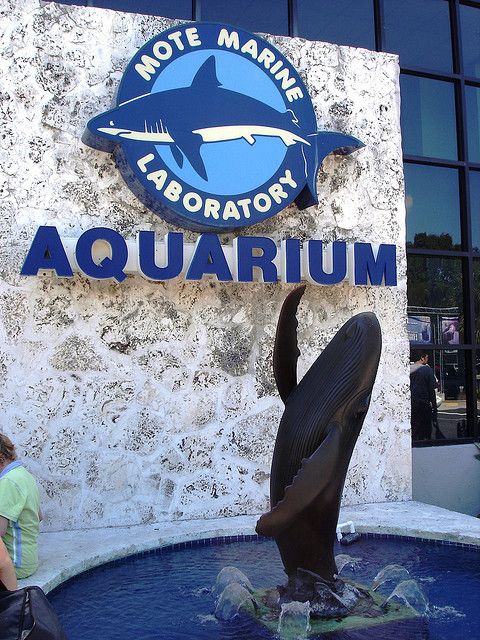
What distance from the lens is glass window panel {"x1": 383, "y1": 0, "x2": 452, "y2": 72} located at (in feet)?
26.8

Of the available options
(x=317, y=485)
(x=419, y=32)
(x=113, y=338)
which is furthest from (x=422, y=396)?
(x=317, y=485)

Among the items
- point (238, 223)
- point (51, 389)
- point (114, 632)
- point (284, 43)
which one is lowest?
point (114, 632)

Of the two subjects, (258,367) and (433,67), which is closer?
(258,367)

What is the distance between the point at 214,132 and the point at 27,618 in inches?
178

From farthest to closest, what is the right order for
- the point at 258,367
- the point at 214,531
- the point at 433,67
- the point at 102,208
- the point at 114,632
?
1. the point at 433,67
2. the point at 258,367
3. the point at 102,208
4. the point at 214,531
5. the point at 114,632

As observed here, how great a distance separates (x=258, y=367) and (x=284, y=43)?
3010 millimetres

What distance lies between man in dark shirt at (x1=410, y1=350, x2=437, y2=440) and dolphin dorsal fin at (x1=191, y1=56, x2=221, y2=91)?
11.9ft

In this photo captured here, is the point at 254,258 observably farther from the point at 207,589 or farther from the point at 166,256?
the point at 207,589

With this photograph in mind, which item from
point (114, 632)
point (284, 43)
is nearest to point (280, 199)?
point (284, 43)

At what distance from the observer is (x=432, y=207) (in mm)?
8156

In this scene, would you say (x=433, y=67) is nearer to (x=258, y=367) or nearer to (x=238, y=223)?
(x=238, y=223)

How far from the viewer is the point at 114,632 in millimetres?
3629

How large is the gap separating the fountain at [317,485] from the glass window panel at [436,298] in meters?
4.31

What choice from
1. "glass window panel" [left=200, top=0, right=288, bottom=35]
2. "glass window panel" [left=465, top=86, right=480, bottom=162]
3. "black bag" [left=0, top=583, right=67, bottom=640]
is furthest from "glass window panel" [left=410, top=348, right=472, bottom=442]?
"black bag" [left=0, top=583, right=67, bottom=640]
